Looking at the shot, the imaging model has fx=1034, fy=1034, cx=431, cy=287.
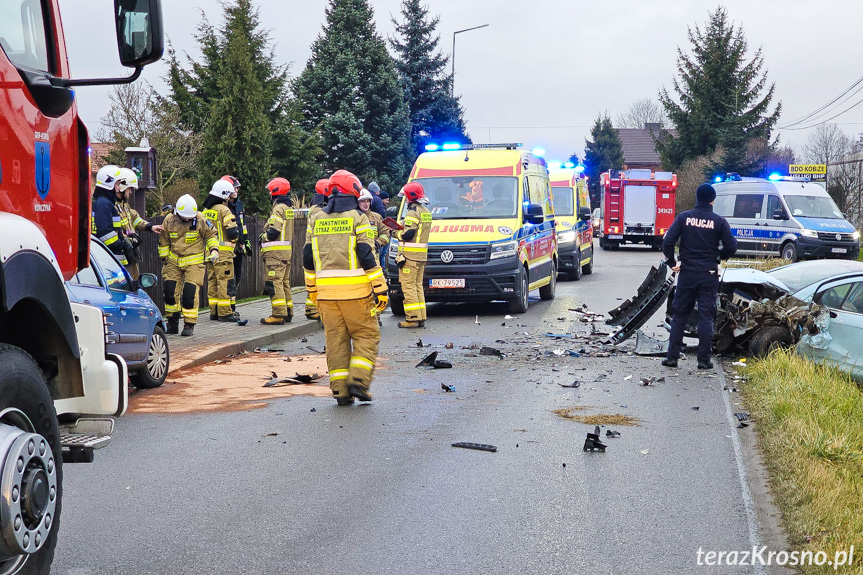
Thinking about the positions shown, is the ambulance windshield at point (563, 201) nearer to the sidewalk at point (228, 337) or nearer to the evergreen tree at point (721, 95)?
the sidewalk at point (228, 337)

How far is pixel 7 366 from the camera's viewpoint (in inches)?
131

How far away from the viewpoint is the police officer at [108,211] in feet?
37.9

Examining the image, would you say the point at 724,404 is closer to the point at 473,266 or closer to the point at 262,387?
the point at 262,387

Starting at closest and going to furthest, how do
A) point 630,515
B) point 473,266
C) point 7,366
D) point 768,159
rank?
point 7,366, point 630,515, point 473,266, point 768,159

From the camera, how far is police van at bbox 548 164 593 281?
2367 centimetres

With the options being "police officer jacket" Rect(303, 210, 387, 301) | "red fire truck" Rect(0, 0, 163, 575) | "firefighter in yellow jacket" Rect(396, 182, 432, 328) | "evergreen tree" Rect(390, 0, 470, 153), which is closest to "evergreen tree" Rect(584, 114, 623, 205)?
"evergreen tree" Rect(390, 0, 470, 153)

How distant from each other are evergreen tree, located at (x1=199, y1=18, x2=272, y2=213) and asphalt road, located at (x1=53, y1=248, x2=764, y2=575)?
783 inches

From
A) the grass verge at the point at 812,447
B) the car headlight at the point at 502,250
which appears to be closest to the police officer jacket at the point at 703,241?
the grass verge at the point at 812,447

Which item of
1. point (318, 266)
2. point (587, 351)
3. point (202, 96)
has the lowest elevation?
point (587, 351)

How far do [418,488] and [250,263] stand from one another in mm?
13991

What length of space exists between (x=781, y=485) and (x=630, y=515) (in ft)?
3.65

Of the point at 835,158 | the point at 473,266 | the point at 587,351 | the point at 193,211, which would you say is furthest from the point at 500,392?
the point at 835,158

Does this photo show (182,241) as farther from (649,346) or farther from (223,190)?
(649,346)

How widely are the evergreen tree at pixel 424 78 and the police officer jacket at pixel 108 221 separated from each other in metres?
36.3
